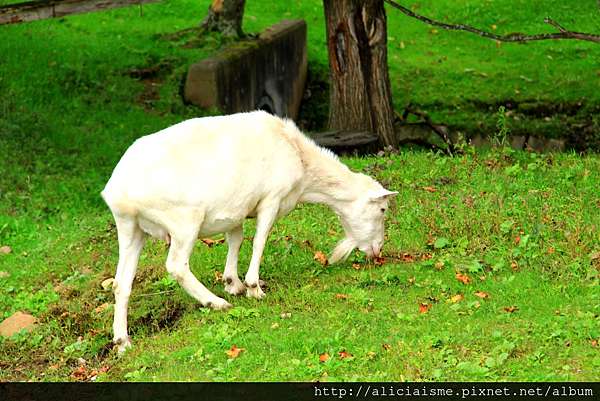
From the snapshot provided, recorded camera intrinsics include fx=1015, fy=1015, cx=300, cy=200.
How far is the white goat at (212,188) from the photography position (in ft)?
24.8

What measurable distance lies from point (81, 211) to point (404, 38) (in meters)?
10.6

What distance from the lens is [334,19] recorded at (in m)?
13.0

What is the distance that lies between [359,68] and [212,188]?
5.82 meters

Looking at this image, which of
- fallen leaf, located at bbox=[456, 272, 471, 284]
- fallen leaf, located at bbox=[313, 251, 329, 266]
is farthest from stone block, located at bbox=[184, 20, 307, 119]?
fallen leaf, located at bbox=[456, 272, 471, 284]

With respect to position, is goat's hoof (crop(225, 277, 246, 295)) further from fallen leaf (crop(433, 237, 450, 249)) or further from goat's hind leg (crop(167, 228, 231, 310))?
fallen leaf (crop(433, 237, 450, 249))

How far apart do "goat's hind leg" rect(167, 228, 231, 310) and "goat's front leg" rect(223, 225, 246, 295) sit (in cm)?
40

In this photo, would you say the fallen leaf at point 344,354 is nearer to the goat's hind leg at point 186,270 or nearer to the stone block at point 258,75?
the goat's hind leg at point 186,270

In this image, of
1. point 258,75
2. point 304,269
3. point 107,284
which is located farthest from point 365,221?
point 258,75

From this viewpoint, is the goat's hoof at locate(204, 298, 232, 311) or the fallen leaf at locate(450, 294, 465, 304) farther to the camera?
the goat's hoof at locate(204, 298, 232, 311)

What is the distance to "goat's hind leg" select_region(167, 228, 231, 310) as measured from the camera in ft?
25.2

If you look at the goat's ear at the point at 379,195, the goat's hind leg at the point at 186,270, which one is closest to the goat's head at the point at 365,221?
the goat's ear at the point at 379,195

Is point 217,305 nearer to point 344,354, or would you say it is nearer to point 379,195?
point 344,354

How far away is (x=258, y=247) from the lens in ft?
27.2

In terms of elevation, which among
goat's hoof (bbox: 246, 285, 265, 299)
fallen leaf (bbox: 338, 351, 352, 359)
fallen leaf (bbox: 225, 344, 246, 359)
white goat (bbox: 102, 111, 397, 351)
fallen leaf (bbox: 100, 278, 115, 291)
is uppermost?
white goat (bbox: 102, 111, 397, 351)
